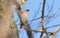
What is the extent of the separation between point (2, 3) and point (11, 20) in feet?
0.87

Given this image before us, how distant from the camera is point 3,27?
2.38m

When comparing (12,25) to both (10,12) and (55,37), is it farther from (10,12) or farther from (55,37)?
(55,37)

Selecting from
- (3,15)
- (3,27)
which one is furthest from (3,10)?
(3,27)

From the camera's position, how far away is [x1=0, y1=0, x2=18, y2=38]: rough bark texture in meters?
2.38

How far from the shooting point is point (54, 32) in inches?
158

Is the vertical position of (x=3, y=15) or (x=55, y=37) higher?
(x=3, y=15)

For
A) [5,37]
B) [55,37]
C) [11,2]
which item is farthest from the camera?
[55,37]

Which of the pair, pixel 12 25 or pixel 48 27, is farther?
pixel 48 27

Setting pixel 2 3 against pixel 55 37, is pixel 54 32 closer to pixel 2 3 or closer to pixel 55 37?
pixel 55 37

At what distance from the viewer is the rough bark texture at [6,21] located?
2383mm

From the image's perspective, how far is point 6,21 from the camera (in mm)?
2438

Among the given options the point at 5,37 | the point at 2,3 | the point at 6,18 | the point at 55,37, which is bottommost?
the point at 55,37

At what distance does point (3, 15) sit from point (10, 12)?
0.38 feet

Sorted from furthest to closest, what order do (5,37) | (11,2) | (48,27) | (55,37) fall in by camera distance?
(48,27)
(55,37)
(11,2)
(5,37)
